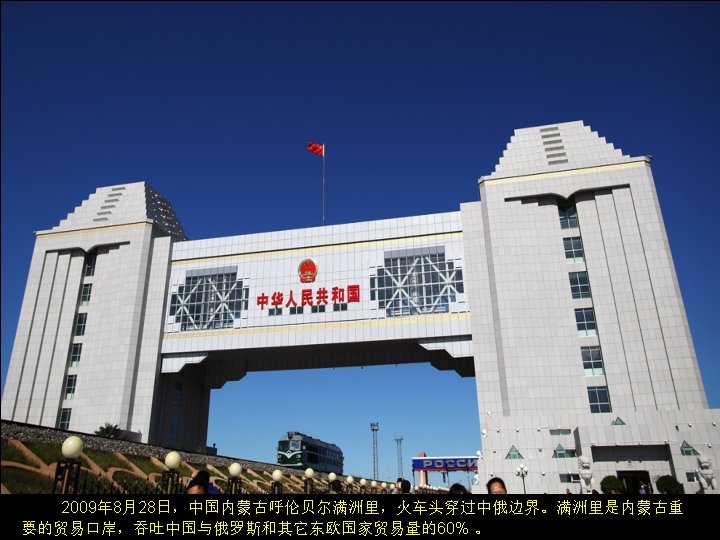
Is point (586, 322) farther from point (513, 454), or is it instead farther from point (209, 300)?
point (209, 300)

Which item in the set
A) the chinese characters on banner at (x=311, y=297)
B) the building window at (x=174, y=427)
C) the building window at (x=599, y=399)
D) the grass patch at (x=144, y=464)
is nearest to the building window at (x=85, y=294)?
the building window at (x=174, y=427)

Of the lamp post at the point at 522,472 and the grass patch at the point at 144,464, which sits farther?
the lamp post at the point at 522,472

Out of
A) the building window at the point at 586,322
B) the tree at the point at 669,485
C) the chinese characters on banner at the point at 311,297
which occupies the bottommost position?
the tree at the point at 669,485

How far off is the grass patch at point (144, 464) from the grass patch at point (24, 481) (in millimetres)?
7073

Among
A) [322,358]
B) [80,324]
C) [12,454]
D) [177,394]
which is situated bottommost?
[12,454]

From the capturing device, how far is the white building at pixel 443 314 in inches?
1201

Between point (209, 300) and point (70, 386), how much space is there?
489 inches

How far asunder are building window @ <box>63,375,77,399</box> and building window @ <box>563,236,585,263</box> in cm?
3793

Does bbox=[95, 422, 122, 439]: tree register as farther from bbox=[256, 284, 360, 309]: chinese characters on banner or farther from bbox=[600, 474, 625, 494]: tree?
bbox=[600, 474, 625, 494]: tree

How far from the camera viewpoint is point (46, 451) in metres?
19.5

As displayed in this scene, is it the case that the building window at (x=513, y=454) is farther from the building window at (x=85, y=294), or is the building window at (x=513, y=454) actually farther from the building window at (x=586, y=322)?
the building window at (x=85, y=294)

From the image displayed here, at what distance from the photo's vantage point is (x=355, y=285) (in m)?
37.8

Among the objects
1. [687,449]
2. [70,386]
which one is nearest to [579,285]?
[687,449]
